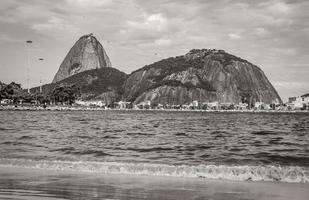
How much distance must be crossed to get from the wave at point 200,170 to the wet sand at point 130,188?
3.22ft

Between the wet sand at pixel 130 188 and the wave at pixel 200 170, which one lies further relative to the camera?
the wave at pixel 200 170

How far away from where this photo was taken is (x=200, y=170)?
16109mm

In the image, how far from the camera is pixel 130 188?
12.5 metres

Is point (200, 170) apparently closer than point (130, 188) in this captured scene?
No

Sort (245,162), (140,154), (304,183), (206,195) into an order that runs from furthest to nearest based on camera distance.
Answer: (140,154) < (245,162) < (304,183) < (206,195)

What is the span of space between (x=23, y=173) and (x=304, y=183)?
10560mm

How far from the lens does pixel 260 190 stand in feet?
41.2

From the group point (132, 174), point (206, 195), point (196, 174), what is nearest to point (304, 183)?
point (196, 174)

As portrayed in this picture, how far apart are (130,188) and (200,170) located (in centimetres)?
449

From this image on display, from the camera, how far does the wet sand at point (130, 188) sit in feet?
36.9

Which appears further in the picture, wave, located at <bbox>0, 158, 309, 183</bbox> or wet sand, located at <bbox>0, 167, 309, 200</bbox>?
wave, located at <bbox>0, 158, 309, 183</bbox>

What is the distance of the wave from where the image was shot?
50.0ft

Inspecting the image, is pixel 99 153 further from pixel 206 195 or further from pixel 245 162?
pixel 206 195

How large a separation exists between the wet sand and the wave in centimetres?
98
